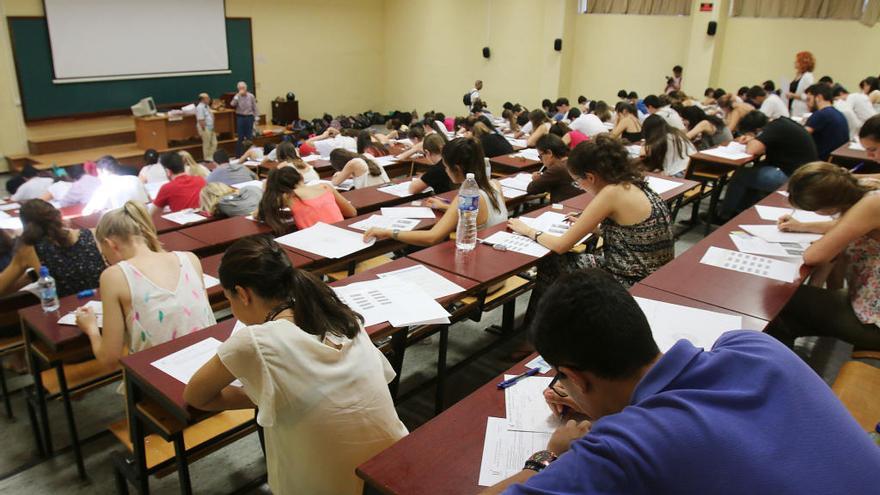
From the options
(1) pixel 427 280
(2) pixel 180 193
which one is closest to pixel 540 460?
(1) pixel 427 280

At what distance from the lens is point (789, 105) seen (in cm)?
992

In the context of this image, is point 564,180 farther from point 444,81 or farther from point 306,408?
point 444,81

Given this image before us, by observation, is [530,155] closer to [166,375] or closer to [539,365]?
[539,365]

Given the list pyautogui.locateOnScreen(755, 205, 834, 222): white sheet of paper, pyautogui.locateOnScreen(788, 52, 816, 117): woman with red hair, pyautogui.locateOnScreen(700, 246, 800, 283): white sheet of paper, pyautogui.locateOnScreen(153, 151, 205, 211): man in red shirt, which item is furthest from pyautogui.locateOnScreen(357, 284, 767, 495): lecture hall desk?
pyautogui.locateOnScreen(788, 52, 816, 117): woman with red hair

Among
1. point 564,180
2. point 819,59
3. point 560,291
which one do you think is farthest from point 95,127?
point 819,59

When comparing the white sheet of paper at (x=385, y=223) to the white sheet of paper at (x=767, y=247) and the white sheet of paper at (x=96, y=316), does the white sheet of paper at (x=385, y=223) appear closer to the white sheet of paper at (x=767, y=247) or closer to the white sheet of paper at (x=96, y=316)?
the white sheet of paper at (x=96, y=316)

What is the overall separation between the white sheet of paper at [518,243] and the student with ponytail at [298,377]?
1498 mm

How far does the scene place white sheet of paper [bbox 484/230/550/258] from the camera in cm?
327

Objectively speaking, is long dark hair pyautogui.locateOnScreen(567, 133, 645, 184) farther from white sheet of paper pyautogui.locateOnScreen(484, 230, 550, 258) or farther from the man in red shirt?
the man in red shirt

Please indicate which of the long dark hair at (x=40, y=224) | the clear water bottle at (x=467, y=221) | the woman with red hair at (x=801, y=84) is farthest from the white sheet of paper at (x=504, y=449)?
the woman with red hair at (x=801, y=84)

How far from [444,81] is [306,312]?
13477mm

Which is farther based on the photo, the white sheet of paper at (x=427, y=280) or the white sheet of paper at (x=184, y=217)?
the white sheet of paper at (x=184, y=217)

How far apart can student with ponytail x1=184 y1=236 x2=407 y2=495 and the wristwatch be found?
538 mm

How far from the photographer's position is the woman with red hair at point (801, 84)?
958 centimetres
